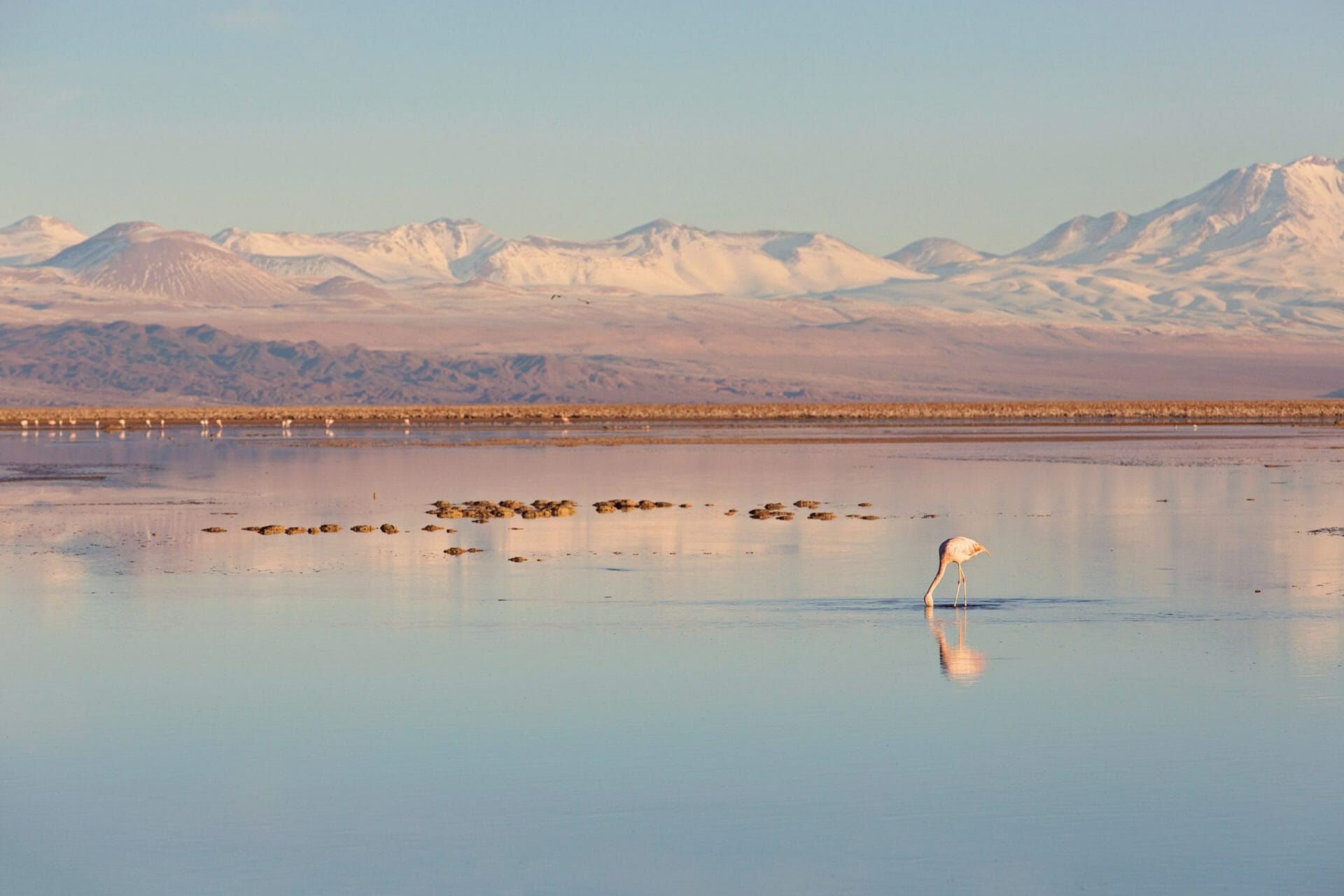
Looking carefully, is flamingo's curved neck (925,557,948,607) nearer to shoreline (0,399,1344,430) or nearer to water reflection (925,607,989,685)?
water reflection (925,607,989,685)

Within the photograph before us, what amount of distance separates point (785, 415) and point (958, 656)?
9966cm

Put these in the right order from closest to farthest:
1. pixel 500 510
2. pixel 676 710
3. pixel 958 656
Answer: pixel 676 710
pixel 958 656
pixel 500 510

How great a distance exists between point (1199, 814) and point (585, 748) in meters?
3.97

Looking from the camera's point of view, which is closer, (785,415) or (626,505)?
(626,505)

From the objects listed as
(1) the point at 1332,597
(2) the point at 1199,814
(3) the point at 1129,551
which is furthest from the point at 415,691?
(3) the point at 1129,551

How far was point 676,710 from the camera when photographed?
13234 mm

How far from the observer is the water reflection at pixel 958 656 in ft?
47.9

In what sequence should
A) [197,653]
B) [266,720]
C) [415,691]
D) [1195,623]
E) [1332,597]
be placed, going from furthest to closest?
[1332,597], [1195,623], [197,653], [415,691], [266,720]

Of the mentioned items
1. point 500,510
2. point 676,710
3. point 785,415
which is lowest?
point 676,710

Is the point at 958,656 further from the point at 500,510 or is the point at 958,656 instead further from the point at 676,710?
the point at 500,510

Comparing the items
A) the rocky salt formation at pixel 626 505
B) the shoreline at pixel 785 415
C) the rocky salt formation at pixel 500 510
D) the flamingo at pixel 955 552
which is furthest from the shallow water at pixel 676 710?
the shoreline at pixel 785 415

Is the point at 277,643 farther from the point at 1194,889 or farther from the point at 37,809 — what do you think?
the point at 1194,889

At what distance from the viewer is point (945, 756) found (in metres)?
11.7

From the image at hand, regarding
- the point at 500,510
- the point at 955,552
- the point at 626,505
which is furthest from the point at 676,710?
the point at 626,505
